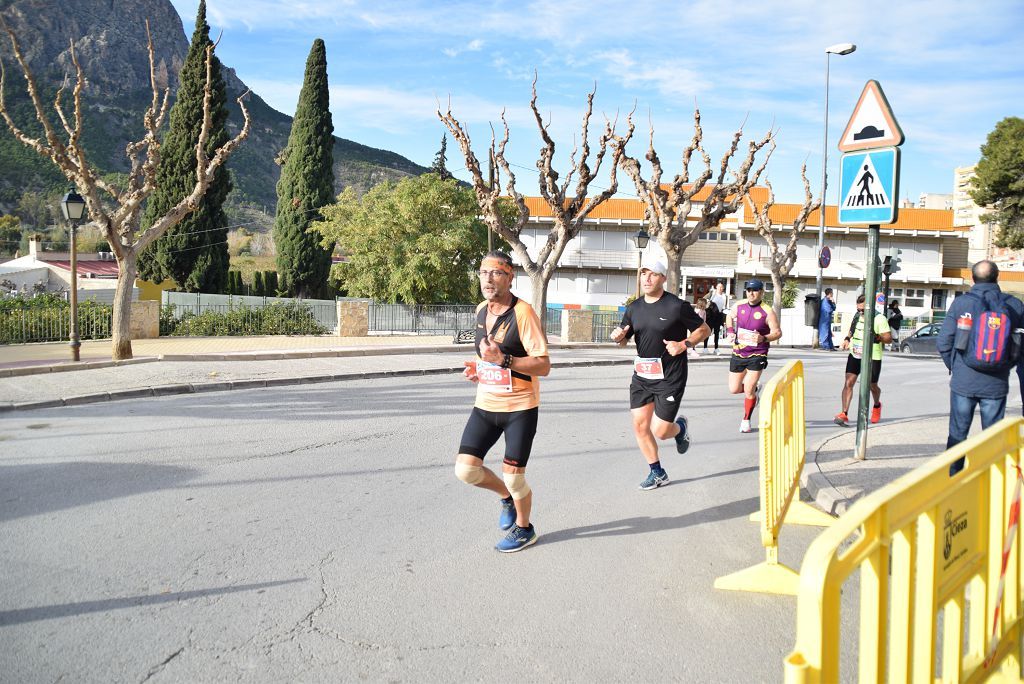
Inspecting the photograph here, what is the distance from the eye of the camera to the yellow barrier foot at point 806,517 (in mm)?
5875

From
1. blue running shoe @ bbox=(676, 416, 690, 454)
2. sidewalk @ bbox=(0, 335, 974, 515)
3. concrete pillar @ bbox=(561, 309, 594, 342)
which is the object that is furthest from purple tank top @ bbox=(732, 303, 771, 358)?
concrete pillar @ bbox=(561, 309, 594, 342)

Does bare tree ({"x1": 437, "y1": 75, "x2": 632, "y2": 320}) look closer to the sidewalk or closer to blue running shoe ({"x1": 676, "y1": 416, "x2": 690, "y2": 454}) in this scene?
the sidewalk

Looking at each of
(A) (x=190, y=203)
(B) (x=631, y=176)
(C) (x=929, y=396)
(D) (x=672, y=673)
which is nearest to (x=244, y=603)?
(D) (x=672, y=673)

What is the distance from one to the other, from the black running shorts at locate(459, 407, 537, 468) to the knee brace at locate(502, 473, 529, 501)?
2.7 inches

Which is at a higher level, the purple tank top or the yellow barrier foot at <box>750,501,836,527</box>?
the purple tank top

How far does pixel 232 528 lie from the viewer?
5.54 metres

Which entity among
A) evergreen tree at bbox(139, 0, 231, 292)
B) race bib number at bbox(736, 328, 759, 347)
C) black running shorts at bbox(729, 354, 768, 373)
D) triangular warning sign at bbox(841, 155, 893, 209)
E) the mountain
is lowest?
black running shorts at bbox(729, 354, 768, 373)

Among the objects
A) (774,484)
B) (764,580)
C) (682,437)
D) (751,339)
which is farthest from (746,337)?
(764,580)

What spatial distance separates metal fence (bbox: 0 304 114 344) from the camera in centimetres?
1955

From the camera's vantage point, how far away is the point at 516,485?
5.10 metres

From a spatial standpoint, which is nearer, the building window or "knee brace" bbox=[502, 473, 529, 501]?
"knee brace" bbox=[502, 473, 529, 501]

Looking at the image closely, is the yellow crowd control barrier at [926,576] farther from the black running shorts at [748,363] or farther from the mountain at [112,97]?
the mountain at [112,97]

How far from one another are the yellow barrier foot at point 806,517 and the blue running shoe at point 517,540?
1737 millimetres

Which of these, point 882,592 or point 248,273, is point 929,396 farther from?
point 248,273
